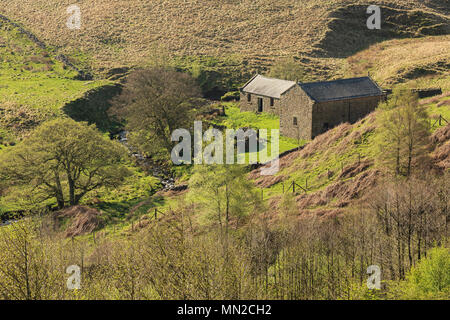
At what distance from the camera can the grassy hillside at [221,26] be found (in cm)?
11519

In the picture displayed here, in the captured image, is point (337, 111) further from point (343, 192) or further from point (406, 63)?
point (406, 63)

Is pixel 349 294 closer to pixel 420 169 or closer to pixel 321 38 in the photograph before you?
pixel 420 169

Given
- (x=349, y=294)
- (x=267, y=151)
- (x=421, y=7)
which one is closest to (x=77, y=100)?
(x=267, y=151)

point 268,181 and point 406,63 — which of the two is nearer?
point 268,181

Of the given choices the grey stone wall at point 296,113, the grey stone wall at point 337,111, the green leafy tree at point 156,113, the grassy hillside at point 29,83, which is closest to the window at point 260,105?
the grey stone wall at point 296,113

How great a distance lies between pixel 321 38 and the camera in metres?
119

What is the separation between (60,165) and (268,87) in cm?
3884

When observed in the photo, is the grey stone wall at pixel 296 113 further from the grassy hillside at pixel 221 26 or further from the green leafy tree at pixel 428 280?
the grassy hillside at pixel 221 26

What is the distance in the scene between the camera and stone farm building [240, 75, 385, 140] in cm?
6022

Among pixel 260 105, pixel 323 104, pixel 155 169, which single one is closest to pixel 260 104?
pixel 260 105

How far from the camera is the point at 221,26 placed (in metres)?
131

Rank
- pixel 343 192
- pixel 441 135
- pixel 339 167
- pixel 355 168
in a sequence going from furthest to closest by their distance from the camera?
pixel 339 167 < pixel 355 168 < pixel 441 135 < pixel 343 192

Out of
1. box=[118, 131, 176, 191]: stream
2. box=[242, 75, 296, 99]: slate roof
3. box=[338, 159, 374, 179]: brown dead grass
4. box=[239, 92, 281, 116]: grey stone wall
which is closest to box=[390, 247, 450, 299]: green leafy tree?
box=[338, 159, 374, 179]: brown dead grass

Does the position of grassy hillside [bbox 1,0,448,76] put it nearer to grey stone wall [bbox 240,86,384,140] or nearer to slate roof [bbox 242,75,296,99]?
slate roof [bbox 242,75,296,99]
